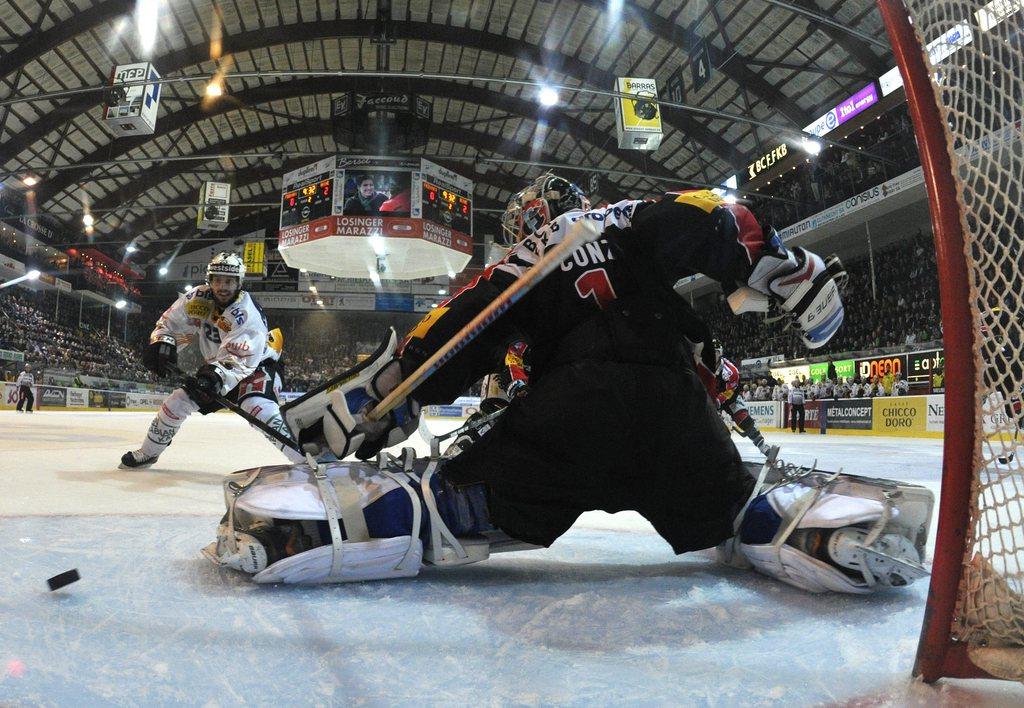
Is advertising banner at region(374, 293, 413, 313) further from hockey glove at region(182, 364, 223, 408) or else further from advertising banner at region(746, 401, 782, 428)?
hockey glove at region(182, 364, 223, 408)

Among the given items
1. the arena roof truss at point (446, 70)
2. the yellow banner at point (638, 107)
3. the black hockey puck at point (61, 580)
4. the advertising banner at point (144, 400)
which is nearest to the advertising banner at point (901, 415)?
the arena roof truss at point (446, 70)

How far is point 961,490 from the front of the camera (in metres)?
0.76

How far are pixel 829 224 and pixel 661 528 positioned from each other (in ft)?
53.4

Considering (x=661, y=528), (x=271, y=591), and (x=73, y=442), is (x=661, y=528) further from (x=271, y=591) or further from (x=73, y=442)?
(x=73, y=442)

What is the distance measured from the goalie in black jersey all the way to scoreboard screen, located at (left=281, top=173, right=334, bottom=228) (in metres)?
12.8

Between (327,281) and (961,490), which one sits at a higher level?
(327,281)

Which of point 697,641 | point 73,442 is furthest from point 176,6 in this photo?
point 697,641

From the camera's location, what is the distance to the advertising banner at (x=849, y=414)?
11312mm

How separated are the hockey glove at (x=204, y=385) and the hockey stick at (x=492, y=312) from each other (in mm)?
2062

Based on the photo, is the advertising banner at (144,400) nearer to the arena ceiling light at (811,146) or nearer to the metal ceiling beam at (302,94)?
the metal ceiling beam at (302,94)

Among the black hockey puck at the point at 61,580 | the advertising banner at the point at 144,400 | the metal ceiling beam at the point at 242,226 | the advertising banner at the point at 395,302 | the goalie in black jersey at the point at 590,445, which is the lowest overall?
the advertising banner at the point at 144,400

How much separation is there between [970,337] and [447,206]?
1385 centimetres

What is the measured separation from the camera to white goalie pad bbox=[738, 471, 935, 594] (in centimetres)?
117

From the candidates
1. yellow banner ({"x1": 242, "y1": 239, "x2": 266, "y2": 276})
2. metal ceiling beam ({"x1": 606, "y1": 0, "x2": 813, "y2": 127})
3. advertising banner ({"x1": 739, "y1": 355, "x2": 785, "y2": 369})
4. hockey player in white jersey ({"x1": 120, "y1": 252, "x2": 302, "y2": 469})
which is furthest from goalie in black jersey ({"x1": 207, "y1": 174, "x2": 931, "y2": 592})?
yellow banner ({"x1": 242, "y1": 239, "x2": 266, "y2": 276})
